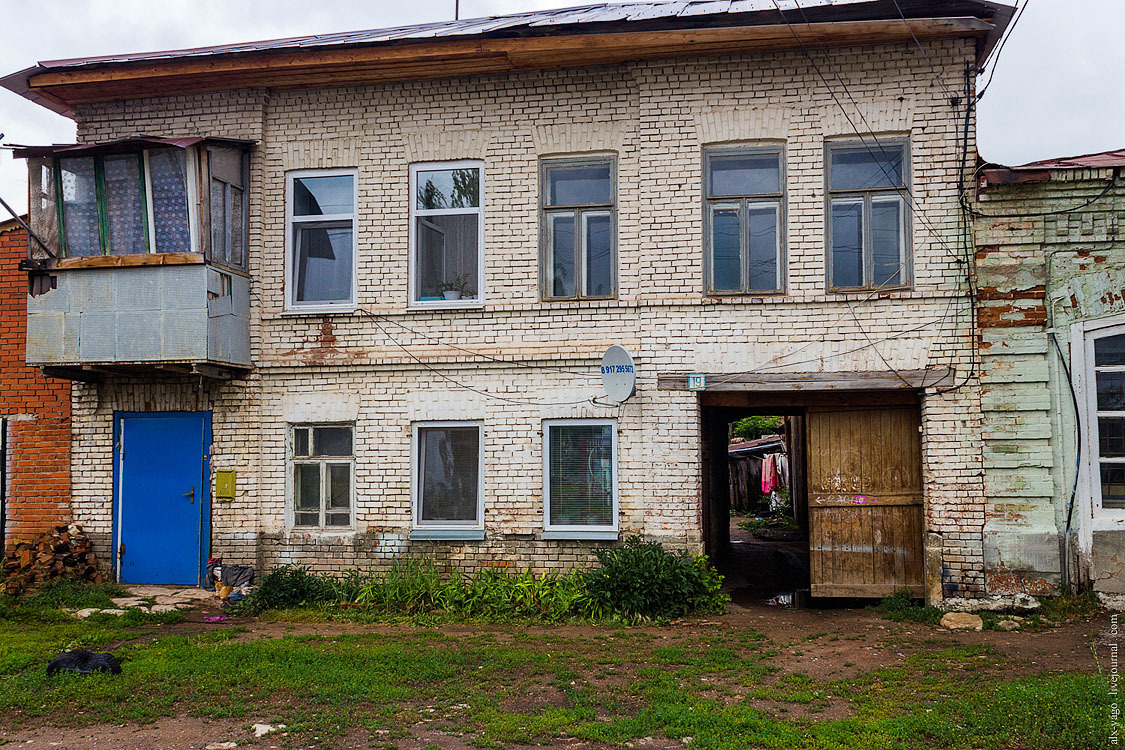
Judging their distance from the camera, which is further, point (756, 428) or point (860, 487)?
point (756, 428)

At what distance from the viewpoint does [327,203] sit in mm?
10172

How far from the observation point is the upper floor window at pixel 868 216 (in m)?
9.06

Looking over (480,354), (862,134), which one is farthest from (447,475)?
(862,134)

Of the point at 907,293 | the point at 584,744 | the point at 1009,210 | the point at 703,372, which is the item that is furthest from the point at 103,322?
the point at 1009,210

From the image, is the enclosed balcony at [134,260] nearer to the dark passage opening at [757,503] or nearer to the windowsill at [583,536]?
the windowsill at [583,536]

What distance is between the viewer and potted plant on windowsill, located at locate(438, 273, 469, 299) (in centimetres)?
994

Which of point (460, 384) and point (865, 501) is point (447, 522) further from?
point (865, 501)

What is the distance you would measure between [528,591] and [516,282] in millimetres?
3387

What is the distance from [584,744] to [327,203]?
717cm

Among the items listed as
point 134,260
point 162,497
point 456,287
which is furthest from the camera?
point 162,497

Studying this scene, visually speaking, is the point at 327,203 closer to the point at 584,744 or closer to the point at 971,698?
the point at 584,744

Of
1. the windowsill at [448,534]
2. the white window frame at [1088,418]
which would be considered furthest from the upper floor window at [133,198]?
the white window frame at [1088,418]

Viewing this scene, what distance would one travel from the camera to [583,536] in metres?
9.35

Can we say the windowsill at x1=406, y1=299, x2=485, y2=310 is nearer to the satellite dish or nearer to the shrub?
A: the satellite dish
